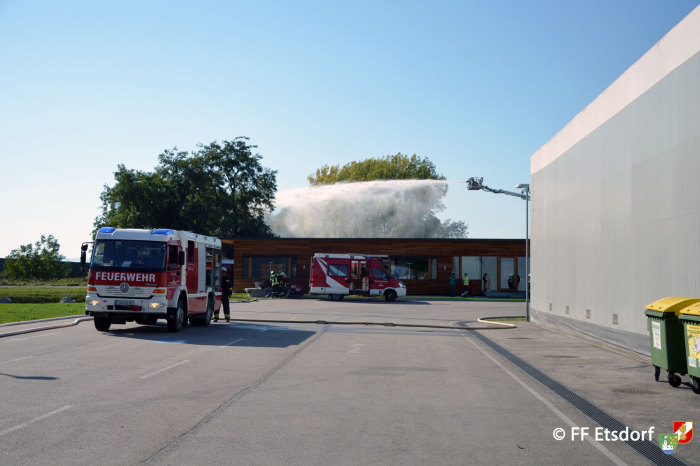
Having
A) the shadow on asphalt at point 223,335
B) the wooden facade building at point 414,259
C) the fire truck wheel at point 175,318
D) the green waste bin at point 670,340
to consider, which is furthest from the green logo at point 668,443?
the wooden facade building at point 414,259

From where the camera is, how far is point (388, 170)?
94688mm

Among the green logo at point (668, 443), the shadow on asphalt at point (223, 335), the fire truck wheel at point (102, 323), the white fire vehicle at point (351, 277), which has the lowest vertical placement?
the green logo at point (668, 443)

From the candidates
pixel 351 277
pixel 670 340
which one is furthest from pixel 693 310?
pixel 351 277

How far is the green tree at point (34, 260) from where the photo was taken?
2665 inches

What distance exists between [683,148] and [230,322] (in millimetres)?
17079

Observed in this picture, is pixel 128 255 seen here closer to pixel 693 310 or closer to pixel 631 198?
pixel 631 198

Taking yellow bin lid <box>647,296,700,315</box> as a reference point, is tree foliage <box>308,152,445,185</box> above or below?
above

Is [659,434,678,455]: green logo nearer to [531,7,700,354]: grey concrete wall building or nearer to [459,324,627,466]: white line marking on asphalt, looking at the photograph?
[459,324,627,466]: white line marking on asphalt

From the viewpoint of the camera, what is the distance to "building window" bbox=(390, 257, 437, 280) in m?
56.5

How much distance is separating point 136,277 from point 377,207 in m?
73.9

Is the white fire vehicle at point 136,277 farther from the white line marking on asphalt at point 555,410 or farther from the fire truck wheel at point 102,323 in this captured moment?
the white line marking on asphalt at point 555,410

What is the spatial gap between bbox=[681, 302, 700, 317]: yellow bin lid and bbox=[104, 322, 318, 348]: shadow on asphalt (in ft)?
30.8

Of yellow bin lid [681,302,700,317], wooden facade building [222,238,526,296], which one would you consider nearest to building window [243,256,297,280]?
wooden facade building [222,238,526,296]

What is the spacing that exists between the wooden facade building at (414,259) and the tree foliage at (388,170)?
38135mm
